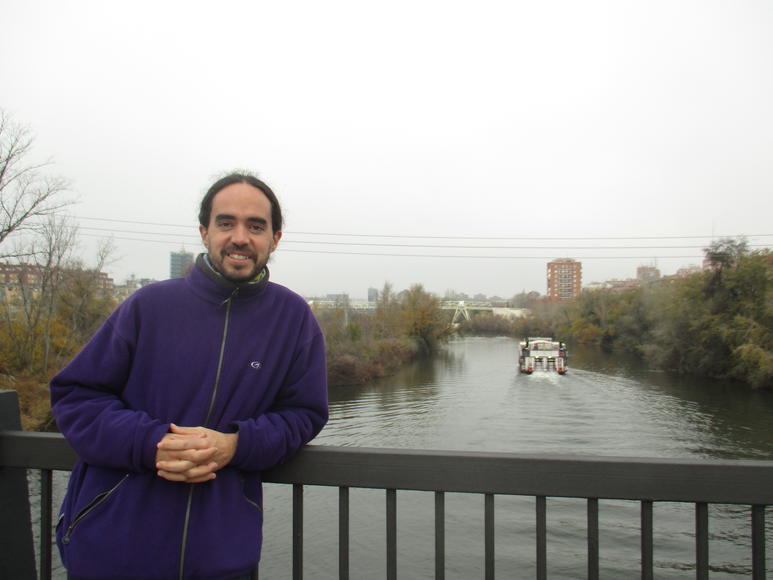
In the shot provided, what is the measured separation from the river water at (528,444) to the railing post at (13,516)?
819cm

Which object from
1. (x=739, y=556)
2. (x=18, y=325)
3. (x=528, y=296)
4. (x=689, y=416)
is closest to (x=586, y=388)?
(x=689, y=416)

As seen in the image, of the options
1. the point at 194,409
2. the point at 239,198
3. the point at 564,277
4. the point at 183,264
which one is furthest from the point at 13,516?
the point at 564,277

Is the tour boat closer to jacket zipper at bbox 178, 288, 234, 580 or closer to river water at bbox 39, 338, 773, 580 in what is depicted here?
river water at bbox 39, 338, 773, 580

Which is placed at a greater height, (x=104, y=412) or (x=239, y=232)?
(x=239, y=232)

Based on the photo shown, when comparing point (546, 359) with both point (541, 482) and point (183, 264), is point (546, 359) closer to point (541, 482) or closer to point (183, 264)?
point (183, 264)

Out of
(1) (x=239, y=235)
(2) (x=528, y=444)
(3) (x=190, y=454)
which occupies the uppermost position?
(1) (x=239, y=235)

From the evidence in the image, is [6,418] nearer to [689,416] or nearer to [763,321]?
[689,416]

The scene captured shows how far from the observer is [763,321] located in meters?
32.0

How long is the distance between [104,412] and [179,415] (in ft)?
0.65

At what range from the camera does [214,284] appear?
1.64m

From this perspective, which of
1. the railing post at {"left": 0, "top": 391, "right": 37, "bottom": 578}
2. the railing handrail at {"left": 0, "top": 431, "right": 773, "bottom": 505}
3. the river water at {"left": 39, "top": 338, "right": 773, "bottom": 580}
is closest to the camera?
the railing handrail at {"left": 0, "top": 431, "right": 773, "bottom": 505}

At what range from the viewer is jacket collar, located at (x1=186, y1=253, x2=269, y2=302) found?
164 centimetres

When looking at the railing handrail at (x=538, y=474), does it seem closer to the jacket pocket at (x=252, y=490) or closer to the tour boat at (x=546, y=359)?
the jacket pocket at (x=252, y=490)

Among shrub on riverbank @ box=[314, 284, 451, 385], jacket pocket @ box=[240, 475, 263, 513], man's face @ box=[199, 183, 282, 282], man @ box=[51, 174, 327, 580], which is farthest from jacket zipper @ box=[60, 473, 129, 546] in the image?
shrub on riverbank @ box=[314, 284, 451, 385]
